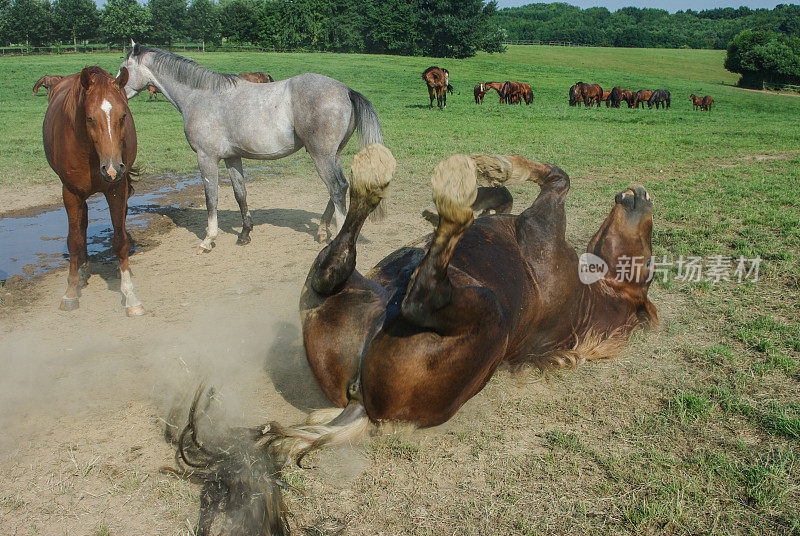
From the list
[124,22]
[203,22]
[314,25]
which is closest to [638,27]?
[314,25]

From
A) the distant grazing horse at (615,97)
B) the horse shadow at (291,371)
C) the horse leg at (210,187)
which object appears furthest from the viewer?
the distant grazing horse at (615,97)

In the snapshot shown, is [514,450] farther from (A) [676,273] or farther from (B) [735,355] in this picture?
(A) [676,273]

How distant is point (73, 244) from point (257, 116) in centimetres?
240

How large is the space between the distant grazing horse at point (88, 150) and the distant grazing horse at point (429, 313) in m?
2.43

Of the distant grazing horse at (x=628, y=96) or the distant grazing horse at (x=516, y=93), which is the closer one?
the distant grazing horse at (x=516, y=93)

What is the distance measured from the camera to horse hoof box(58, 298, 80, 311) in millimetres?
4543

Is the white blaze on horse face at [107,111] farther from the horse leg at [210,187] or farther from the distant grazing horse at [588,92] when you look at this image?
the distant grazing horse at [588,92]

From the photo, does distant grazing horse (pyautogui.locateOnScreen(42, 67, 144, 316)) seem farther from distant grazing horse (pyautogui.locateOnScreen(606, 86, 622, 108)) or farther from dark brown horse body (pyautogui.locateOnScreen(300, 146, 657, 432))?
distant grazing horse (pyautogui.locateOnScreen(606, 86, 622, 108))

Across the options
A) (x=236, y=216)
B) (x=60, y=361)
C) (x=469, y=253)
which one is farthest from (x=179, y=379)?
(x=236, y=216)

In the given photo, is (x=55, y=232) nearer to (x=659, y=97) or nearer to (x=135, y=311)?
(x=135, y=311)

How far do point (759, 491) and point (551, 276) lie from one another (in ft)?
4.14

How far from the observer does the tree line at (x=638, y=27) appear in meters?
88.2

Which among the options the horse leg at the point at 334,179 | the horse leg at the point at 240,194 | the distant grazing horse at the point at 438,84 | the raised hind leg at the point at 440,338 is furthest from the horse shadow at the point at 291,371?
the distant grazing horse at the point at 438,84

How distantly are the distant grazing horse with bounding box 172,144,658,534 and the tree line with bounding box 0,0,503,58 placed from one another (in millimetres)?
61761
